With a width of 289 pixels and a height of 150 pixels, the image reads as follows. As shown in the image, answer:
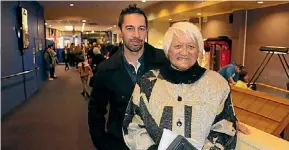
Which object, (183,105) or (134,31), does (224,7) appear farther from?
(183,105)

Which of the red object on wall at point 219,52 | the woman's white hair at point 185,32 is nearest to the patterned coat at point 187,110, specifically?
the woman's white hair at point 185,32

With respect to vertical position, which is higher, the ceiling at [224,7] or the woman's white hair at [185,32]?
the ceiling at [224,7]

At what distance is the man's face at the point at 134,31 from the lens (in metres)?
1.75

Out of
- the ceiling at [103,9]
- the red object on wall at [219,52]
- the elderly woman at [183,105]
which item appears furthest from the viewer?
the red object on wall at [219,52]

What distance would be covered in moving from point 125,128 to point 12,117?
576 cm

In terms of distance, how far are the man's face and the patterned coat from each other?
0.42m

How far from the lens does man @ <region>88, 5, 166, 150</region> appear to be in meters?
1.78

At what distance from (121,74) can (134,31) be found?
0.88 feet

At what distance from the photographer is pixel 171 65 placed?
1398 mm

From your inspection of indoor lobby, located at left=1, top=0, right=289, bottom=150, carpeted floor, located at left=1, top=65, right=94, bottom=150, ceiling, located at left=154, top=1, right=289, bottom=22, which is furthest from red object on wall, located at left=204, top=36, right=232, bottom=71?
carpeted floor, located at left=1, top=65, right=94, bottom=150

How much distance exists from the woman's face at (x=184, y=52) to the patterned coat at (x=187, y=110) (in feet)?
0.11

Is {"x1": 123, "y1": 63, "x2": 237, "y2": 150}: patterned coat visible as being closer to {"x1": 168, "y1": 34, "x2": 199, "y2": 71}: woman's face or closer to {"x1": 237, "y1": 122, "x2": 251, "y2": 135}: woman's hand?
{"x1": 168, "y1": 34, "x2": 199, "y2": 71}: woman's face

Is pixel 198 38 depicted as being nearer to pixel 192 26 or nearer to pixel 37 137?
pixel 192 26

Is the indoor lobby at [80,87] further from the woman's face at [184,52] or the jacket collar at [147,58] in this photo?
the woman's face at [184,52]
